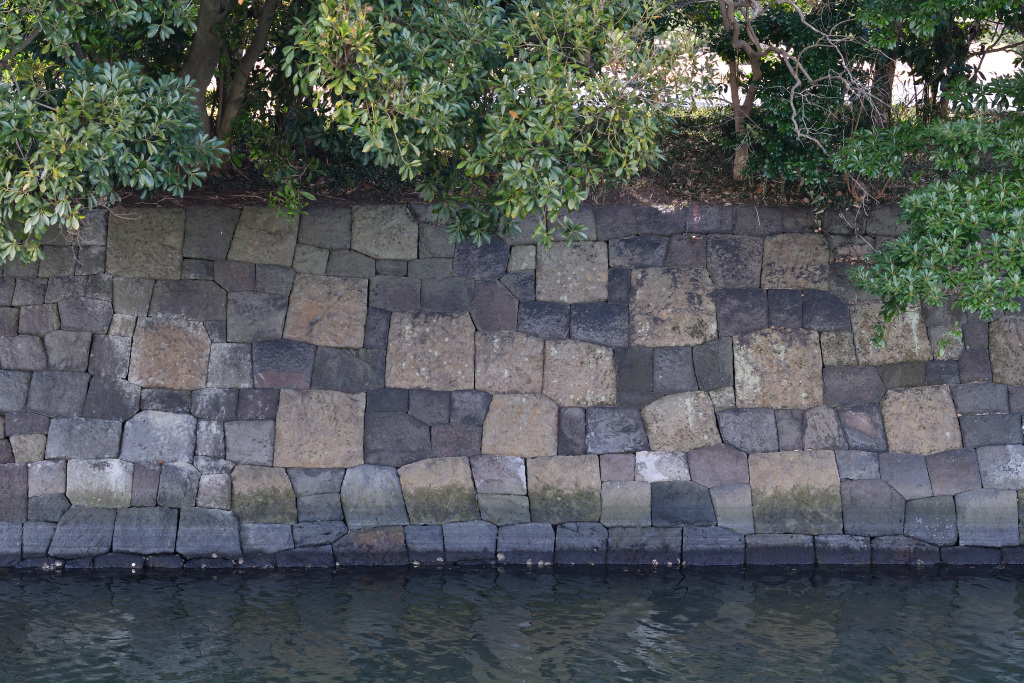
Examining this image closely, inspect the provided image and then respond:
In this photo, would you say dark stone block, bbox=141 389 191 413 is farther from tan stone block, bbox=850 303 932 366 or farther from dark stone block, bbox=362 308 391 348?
tan stone block, bbox=850 303 932 366

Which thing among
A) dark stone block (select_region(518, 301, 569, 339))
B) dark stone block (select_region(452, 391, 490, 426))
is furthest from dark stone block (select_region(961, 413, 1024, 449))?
dark stone block (select_region(452, 391, 490, 426))

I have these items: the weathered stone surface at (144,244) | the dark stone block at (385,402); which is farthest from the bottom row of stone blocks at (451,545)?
the weathered stone surface at (144,244)

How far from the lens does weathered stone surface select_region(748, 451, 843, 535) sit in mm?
6191

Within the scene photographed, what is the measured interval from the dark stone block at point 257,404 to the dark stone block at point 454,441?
1104 mm

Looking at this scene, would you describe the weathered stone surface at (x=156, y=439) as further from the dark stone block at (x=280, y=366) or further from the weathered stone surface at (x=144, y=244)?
the weathered stone surface at (x=144, y=244)

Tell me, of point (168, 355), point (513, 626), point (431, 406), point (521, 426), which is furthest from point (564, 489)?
point (168, 355)

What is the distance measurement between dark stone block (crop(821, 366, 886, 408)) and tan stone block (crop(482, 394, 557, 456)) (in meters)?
1.93

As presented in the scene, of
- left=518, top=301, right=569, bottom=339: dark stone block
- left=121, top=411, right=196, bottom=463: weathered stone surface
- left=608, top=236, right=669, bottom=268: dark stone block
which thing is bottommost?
left=121, top=411, right=196, bottom=463: weathered stone surface

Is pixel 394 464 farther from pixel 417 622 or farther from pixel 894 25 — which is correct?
pixel 894 25

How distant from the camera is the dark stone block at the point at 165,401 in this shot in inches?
240

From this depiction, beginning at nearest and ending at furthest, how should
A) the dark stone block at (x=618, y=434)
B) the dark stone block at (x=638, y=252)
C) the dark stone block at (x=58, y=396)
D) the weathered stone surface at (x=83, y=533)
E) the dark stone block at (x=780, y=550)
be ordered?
the weathered stone surface at (x=83, y=533) < the dark stone block at (x=58, y=396) < the dark stone block at (x=780, y=550) < the dark stone block at (x=618, y=434) < the dark stone block at (x=638, y=252)

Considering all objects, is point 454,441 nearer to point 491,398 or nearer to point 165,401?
point 491,398

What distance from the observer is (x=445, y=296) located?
6.30 meters

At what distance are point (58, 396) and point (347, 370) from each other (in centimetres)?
194
